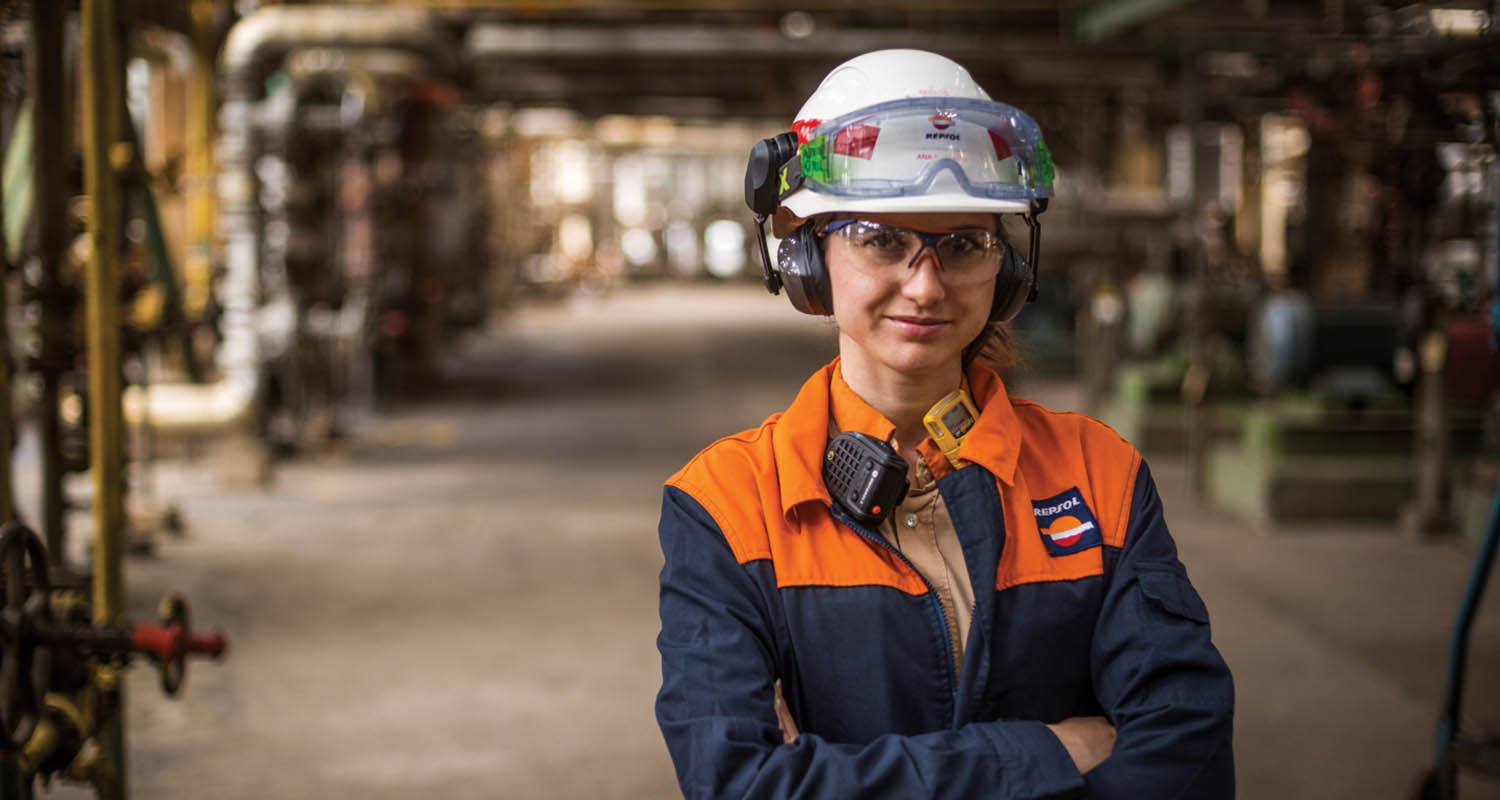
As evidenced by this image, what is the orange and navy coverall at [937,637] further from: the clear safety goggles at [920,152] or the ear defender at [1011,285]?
the clear safety goggles at [920,152]

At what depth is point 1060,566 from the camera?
184 cm

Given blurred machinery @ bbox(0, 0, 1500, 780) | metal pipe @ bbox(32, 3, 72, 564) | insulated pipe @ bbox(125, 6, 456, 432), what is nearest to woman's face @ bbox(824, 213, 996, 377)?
blurred machinery @ bbox(0, 0, 1500, 780)

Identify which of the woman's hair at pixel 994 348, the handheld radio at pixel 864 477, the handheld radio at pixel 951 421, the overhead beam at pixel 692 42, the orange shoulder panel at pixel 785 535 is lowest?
the orange shoulder panel at pixel 785 535

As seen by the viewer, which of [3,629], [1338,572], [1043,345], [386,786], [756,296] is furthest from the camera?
[756,296]

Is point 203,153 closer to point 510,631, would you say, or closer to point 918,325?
point 510,631

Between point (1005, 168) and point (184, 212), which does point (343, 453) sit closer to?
point (184, 212)

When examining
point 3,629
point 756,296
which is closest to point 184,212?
point 3,629

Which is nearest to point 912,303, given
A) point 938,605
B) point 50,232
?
point 938,605

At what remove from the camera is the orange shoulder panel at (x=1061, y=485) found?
184 centimetres

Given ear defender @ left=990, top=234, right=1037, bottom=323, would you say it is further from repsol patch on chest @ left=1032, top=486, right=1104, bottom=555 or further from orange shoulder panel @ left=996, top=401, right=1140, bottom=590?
repsol patch on chest @ left=1032, top=486, right=1104, bottom=555

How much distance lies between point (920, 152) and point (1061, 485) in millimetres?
462

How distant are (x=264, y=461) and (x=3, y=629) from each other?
704cm

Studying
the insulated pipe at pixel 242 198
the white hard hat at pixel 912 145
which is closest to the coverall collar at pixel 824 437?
the white hard hat at pixel 912 145

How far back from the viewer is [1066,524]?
1.88 m
